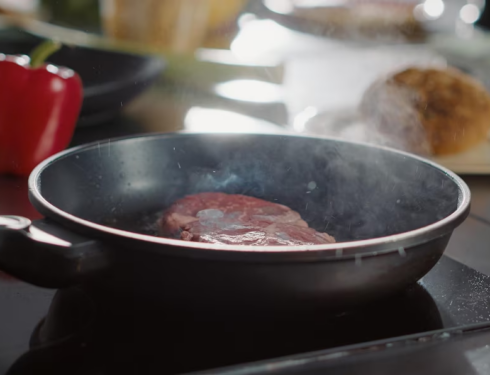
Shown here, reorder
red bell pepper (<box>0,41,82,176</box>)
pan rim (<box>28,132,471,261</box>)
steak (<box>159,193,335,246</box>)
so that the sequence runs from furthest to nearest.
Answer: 1. red bell pepper (<box>0,41,82,176</box>)
2. steak (<box>159,193,335,246</box>)
3. pan rim (<box>28,132,471,261</box>)

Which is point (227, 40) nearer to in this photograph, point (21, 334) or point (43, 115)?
point (43, 115)

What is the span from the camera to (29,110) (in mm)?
1396

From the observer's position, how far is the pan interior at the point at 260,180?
0.91 m

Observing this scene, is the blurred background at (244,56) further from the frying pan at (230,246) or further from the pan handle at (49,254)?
the pan handle at (49,254)

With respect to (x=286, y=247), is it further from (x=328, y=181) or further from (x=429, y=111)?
(x=429, y=111)

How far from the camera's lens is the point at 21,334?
678 millimetres

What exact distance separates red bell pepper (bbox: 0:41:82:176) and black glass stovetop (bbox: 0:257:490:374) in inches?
26.3

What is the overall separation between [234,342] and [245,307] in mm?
47

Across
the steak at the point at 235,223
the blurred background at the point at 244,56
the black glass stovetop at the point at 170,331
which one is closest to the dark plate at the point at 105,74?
Answer: the blurred background at the point at 244,56

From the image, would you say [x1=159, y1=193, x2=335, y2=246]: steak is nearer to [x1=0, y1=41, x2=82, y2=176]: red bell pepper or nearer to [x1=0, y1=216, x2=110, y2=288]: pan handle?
[x1=0, y1=216, x2=110, y2=288]: pan handle

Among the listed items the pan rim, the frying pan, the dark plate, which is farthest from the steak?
the dark plate

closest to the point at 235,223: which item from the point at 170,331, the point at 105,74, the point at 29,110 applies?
the point at 170,331

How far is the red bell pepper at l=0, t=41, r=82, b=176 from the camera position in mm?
1387

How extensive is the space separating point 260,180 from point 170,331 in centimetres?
43
